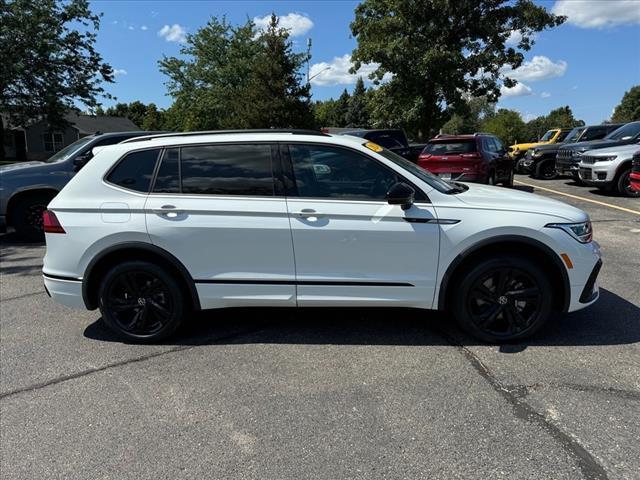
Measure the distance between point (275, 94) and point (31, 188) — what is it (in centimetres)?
2004

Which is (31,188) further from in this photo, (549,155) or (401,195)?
(549,155)

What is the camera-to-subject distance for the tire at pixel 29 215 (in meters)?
8.31

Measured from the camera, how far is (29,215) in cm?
844

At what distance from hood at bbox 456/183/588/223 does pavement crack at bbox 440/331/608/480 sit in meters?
1.18

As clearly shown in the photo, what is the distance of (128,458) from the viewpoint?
2742mm

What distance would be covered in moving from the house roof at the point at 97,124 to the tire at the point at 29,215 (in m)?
44.6

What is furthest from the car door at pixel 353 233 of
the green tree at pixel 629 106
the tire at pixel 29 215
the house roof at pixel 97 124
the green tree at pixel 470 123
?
the green tree at pixel 629 106

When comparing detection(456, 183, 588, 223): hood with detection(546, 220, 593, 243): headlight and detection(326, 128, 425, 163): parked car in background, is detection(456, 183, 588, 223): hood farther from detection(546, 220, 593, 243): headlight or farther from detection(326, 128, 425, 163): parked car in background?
detection(326, 128, 425, 163): parked car in background

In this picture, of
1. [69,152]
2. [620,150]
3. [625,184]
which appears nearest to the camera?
[69,152]

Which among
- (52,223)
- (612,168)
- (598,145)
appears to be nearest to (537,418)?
(52,223)

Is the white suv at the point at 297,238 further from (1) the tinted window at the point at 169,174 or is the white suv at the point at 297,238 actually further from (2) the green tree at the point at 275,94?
(2) the green tree at the point at 275,94

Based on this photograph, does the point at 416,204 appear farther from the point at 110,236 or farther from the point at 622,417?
the point at 110,236

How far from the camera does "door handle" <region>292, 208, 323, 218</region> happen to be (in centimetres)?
386

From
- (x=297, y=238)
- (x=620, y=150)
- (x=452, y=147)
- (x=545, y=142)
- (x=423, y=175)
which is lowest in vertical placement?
(x=297, y=238)
